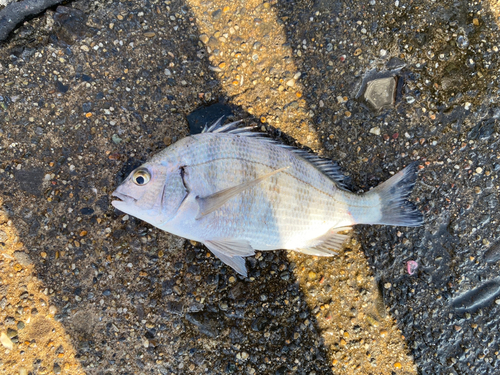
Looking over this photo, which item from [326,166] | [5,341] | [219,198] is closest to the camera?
[219,198]

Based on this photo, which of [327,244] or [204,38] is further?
[204,38]

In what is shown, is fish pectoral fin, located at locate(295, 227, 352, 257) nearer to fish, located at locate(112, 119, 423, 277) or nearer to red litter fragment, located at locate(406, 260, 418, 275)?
fish, located at locate(112, 119, 423, 277)

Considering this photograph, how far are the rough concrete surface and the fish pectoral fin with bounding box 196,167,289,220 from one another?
0.62m

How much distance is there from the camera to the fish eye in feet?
6.88

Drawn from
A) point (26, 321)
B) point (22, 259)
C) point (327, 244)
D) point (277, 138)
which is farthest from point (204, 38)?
point (26, 321)

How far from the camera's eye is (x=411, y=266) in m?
2.57

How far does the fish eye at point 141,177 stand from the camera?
2.10 meters

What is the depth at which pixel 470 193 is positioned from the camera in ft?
8.50

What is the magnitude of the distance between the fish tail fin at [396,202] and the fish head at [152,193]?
4.97ft

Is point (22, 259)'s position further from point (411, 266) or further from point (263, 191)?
point (411, 266)

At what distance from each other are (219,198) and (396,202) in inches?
57.7

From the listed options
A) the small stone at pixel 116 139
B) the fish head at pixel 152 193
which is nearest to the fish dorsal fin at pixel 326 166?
the fish head at pixel 152 193

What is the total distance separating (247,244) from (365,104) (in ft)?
5.31

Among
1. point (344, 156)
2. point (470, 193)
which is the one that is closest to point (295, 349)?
point (344, 156)
